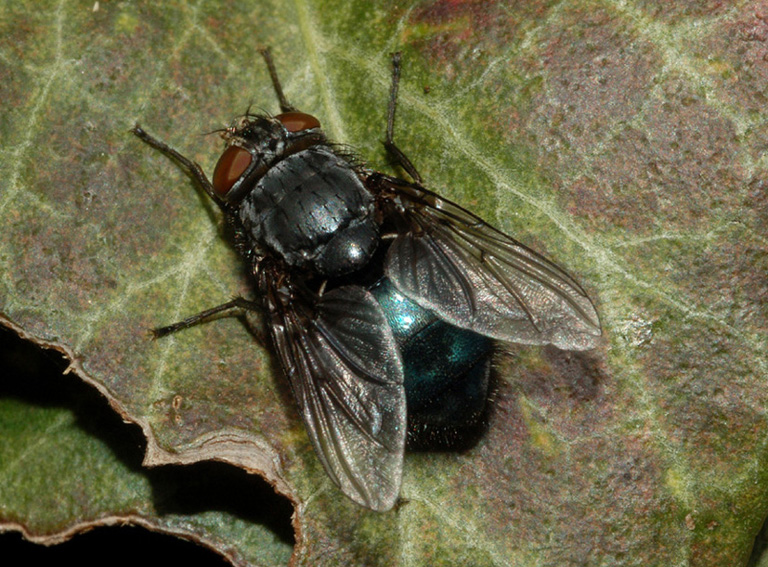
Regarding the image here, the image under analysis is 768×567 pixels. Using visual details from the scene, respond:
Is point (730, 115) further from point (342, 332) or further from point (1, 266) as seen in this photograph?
point (1, 266)

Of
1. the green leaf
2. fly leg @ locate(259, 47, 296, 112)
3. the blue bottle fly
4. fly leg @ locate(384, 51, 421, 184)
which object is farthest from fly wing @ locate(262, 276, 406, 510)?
fly leg @ locate(259, 47, 296, 112)

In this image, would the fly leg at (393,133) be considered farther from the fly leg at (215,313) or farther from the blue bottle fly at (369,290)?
the fly leg at (215,313)

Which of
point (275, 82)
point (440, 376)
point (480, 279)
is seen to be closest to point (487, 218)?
point (480, 279)

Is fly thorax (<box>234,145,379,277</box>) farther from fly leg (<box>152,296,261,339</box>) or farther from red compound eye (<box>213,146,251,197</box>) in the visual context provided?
fly leg (<box>152,296,261,339</box>)

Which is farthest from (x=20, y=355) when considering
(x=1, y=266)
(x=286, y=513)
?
(x=286, y=513)

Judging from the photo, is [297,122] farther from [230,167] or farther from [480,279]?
[480,279]
